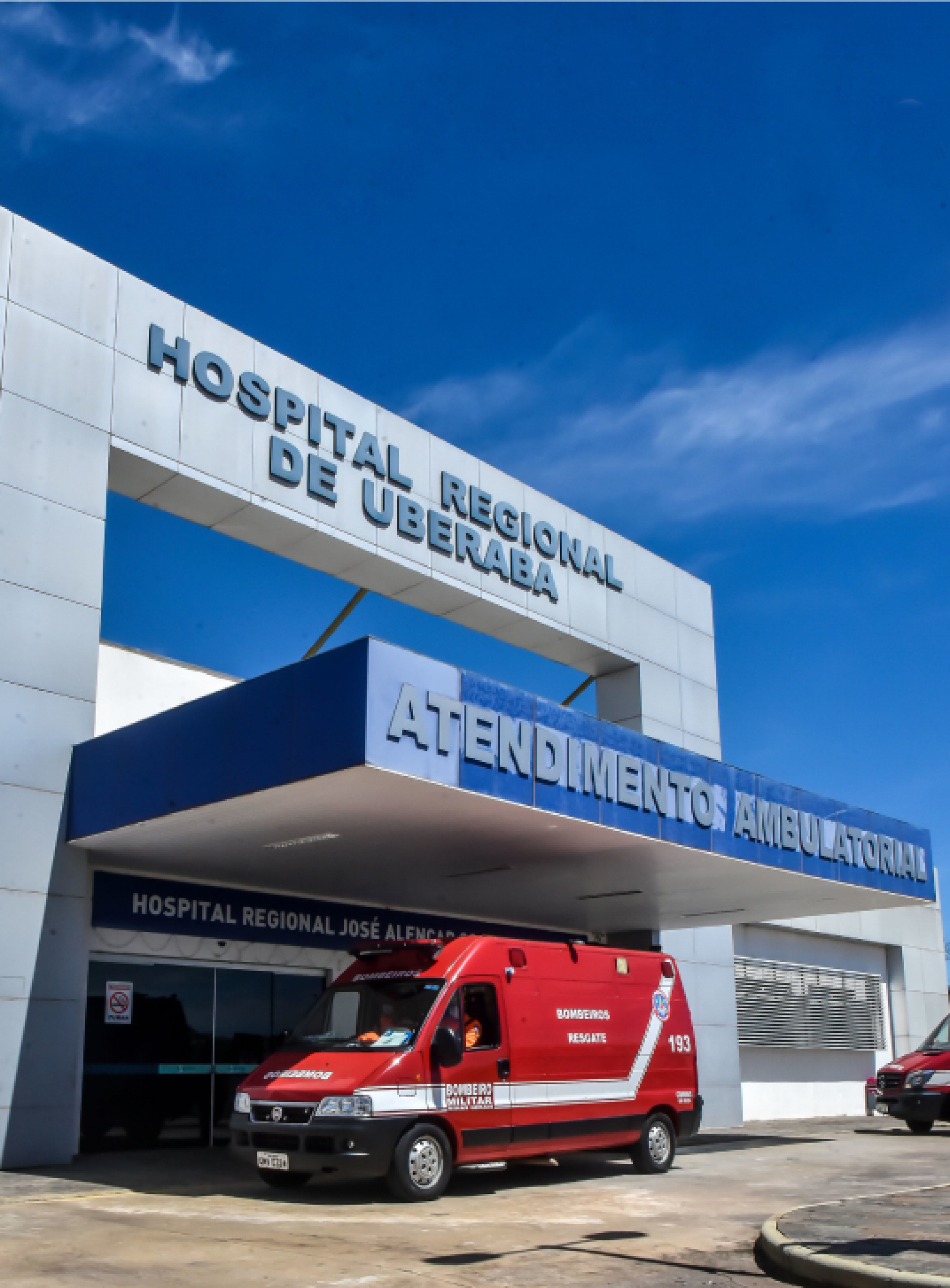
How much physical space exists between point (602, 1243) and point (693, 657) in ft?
55.7

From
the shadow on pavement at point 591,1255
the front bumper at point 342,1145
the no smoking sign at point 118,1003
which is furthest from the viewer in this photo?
the no smoking sign at point 118,1003

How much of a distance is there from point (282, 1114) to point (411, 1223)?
1972 millimetres

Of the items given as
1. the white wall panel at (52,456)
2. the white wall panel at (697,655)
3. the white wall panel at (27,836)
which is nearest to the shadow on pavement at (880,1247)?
the white wall panel at (27,836)

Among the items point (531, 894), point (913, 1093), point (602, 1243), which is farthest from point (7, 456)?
point (913, 1093)

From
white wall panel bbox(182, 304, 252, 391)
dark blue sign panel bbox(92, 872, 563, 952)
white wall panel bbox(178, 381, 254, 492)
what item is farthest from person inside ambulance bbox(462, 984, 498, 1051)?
white wall panel bbox(182, 304, 252, 391)

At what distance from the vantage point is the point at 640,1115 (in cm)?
1388

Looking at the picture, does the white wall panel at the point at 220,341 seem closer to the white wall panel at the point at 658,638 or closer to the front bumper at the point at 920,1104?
the white wall panel at the point at 658,638

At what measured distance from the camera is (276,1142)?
11156 millimetres

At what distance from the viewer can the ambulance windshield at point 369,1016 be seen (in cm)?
1167

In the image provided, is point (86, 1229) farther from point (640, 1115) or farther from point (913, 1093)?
point (913, 1093)

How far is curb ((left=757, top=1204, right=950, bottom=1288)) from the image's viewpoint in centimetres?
673

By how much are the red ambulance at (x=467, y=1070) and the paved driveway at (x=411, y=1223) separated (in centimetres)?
41

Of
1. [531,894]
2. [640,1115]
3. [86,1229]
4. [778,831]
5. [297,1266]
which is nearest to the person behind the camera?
[297,1266]

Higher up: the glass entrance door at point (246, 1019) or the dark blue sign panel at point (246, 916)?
the dark blue sign panel at point (246, 916)
